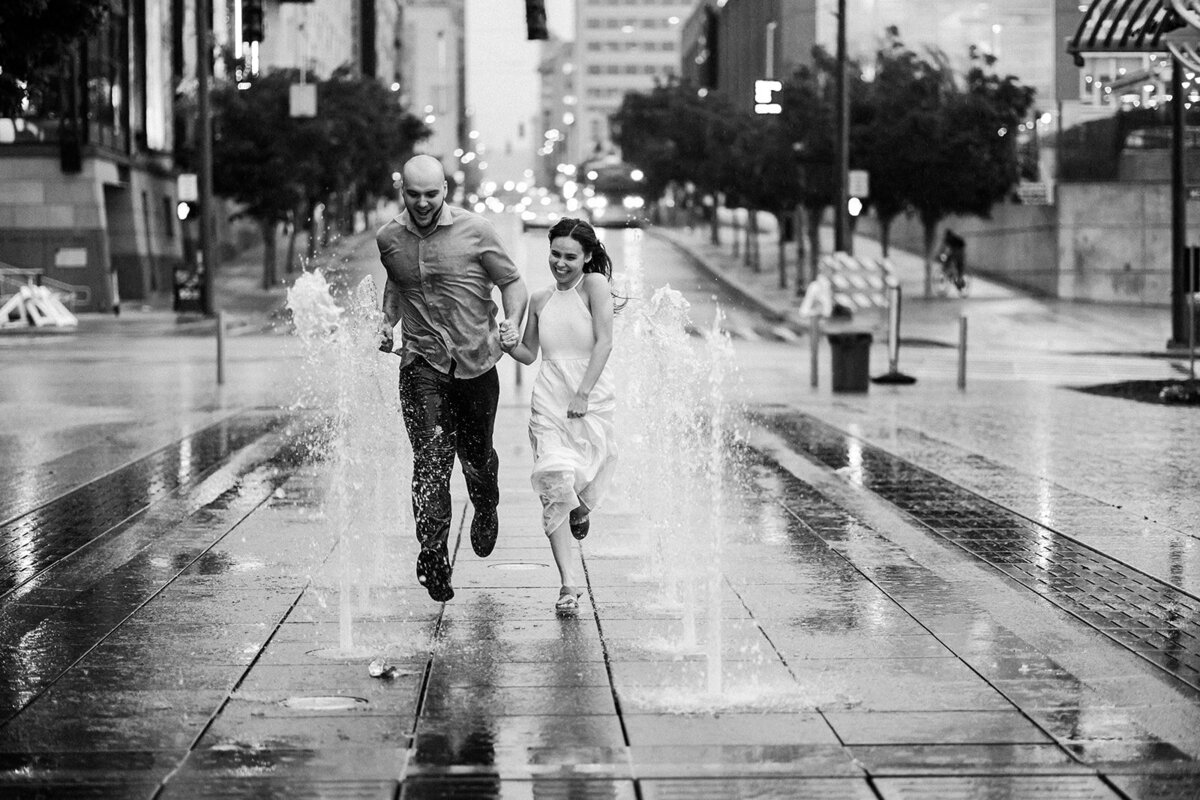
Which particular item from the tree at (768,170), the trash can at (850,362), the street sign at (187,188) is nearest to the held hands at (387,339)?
the trash can at (850,362)

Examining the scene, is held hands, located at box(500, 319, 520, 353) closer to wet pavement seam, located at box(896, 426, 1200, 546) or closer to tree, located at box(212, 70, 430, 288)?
wet pavement seam, located at box(896, 426, 1200, 546)

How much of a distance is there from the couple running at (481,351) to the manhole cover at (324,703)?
175 cm

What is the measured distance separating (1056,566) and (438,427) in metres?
3.48

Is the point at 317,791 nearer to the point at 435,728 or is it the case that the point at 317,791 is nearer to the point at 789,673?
the point at 435,728

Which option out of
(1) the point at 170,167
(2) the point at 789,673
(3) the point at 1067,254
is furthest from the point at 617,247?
(2) the point at 789,673

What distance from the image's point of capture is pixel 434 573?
333 inches

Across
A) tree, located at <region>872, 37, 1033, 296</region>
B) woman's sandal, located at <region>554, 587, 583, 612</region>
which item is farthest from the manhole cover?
tree, located at <region>872, 37, 1033, 296</region>

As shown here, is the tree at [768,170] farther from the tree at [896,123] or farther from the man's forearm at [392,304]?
the man's forearm at [392,304]

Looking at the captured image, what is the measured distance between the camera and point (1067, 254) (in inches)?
1923

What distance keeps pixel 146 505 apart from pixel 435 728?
6569mm

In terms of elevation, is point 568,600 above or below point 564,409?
below

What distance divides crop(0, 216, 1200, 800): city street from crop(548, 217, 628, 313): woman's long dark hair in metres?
0.87

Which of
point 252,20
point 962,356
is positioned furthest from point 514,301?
point 252,20

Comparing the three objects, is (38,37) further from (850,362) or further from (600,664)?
(600,664)
